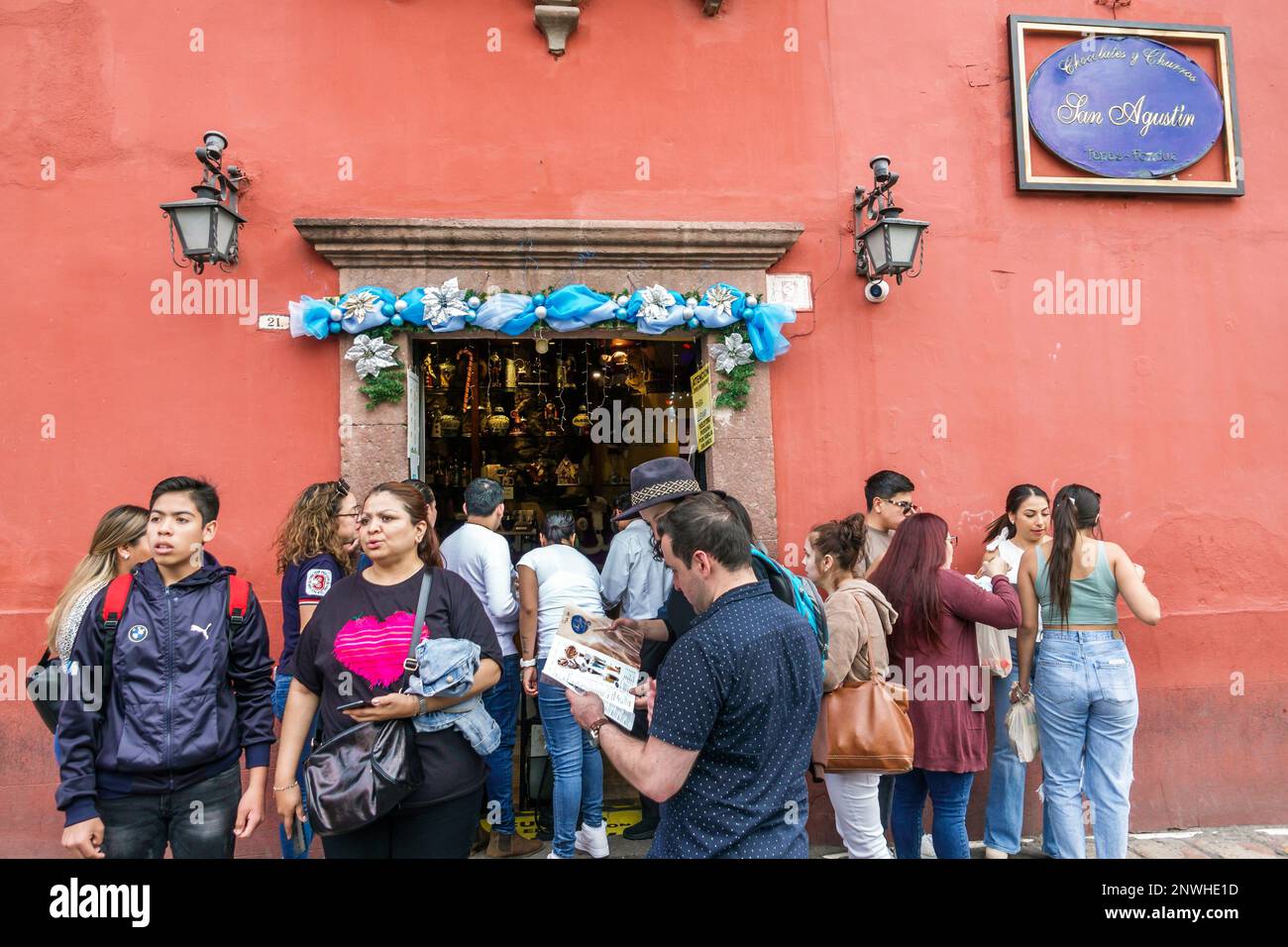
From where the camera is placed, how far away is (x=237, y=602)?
2.82 m

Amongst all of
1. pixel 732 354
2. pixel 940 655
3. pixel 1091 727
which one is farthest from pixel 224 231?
pixel 1091 727

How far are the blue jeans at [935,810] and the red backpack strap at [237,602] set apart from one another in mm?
2975

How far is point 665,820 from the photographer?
7.13ft

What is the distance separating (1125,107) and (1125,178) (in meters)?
0.51

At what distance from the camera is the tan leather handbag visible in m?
3.25

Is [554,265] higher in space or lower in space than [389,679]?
higher

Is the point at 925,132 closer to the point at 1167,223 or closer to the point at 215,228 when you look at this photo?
the point at 1167,223

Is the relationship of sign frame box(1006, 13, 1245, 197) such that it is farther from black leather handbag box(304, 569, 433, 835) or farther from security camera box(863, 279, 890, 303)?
black leather handbag box(304, 569, 433, 835)

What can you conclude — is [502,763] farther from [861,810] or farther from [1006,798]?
[1006,798]

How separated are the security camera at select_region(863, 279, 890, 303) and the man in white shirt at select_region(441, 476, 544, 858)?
8.86 ft

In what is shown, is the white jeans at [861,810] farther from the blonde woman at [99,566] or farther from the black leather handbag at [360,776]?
the blonde woman at [99,566]

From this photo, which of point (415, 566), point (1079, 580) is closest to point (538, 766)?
point (415, 566)

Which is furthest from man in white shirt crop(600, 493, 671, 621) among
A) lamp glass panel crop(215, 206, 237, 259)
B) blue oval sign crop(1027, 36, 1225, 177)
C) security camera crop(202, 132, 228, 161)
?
blue oval sign crop(1027, 36, 1225, 177)

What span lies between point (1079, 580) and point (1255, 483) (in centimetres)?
257
